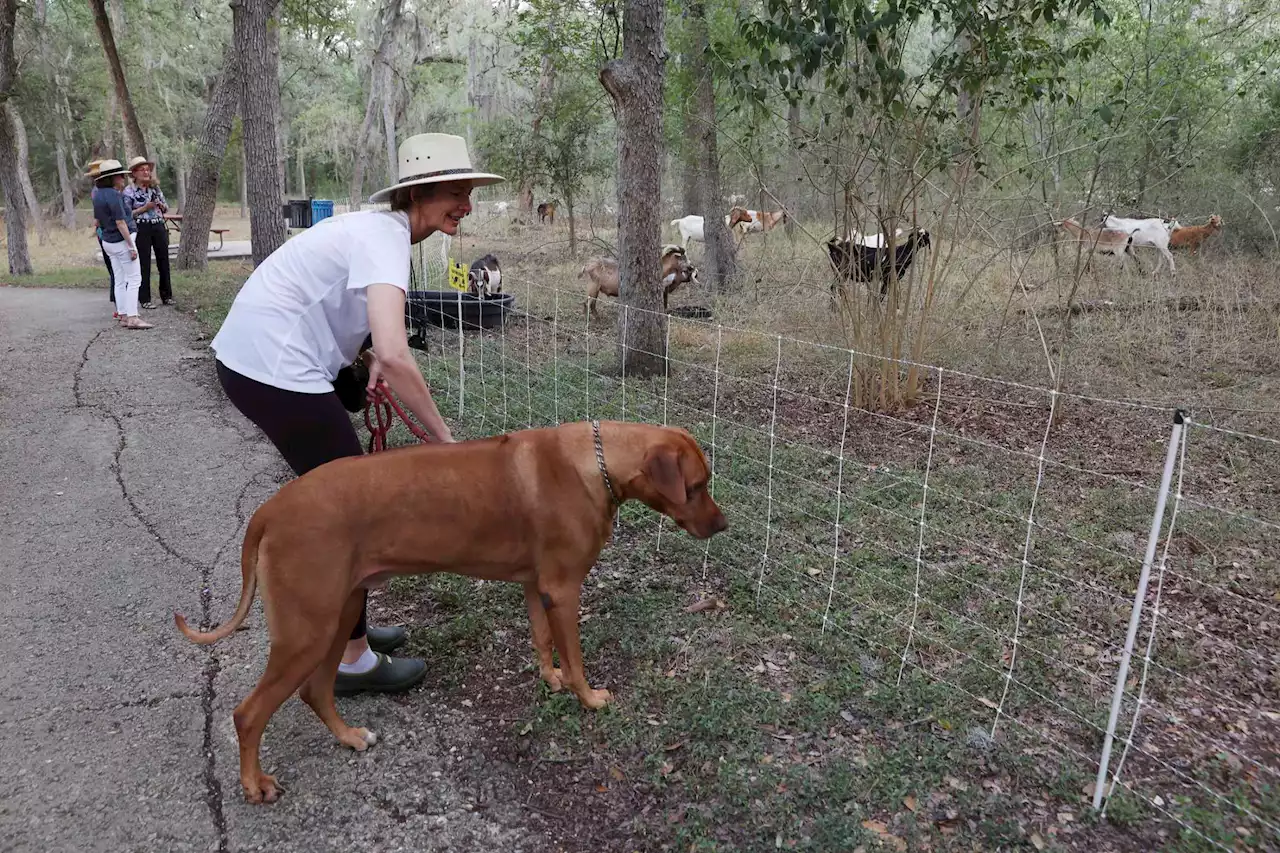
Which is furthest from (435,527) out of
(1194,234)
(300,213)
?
(300,213)

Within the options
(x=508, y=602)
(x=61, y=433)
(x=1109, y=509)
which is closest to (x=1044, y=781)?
(x=508, y=602)

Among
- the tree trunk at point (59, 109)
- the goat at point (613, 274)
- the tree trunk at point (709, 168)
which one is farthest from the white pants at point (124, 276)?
the tree trunk at point (59, 109)

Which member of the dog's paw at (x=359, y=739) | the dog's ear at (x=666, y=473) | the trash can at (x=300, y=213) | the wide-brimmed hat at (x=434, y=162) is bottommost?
the dog's paw at (x=359, y=739)

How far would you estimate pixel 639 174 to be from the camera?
7559mm

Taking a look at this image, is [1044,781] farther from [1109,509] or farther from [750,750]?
[1109,509]

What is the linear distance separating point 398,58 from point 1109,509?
3353 centimetres

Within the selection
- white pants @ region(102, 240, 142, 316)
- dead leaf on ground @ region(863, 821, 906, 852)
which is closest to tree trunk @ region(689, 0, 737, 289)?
white pants @ region(102, 240, 142, 316)

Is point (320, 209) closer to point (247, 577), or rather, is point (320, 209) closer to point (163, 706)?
point (163, 706)

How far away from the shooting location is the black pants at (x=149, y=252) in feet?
35.7

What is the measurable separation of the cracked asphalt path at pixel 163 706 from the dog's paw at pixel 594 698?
1.26 feet

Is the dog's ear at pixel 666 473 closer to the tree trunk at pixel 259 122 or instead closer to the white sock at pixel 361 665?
the white sock at pixel 361 665

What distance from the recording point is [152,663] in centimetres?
356

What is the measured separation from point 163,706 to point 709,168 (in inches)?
434

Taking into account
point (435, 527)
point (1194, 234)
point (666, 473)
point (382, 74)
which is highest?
point (382, 74)
